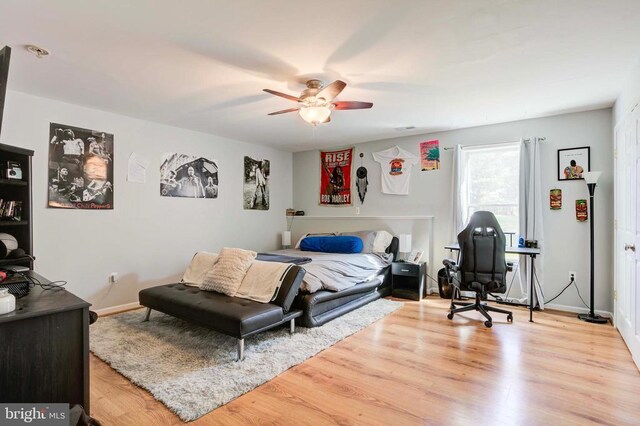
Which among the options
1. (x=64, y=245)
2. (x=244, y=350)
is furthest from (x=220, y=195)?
(x=244, y=350)

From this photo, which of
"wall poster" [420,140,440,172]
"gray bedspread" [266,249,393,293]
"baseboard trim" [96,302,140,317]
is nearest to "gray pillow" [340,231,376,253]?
"gray bedspread" [266,249,393,293]

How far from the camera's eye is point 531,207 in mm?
4051

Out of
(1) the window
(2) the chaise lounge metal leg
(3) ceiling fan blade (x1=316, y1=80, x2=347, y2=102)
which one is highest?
(3) ceiling fan blade (x1=316, y1=80, x2=347, y2=102)

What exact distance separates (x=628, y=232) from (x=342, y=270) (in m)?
2.65

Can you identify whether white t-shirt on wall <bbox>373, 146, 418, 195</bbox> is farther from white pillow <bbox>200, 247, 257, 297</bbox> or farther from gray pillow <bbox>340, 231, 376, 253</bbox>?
white pillow <bbox>200, 247, 257, 297</bbox>

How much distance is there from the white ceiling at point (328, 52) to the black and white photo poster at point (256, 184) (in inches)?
68.5

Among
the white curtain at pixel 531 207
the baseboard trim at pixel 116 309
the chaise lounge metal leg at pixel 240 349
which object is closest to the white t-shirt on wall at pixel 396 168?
the white curtain at pixel 531 207

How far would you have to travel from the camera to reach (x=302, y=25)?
2.12 metres

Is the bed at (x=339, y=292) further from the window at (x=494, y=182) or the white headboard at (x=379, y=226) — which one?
the window at (x=494, y=182)

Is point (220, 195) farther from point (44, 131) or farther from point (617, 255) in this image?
A: point (617, 255)

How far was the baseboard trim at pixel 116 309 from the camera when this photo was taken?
3785 mm

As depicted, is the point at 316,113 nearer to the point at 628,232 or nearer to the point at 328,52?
the point at 328,52

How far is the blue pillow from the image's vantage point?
4.84m
